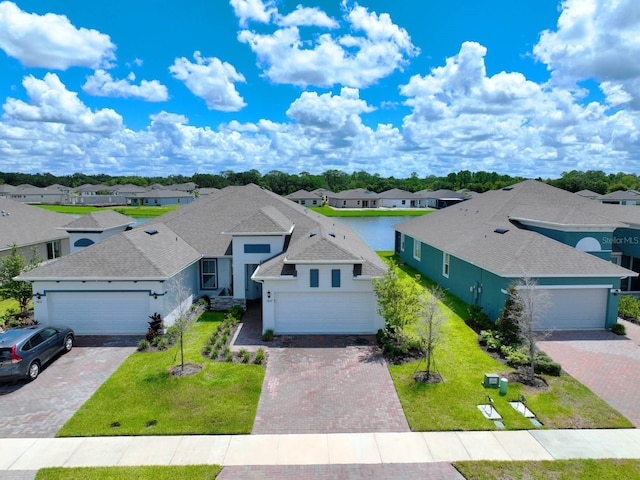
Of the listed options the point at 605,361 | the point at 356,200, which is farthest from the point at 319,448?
the point at 356,200

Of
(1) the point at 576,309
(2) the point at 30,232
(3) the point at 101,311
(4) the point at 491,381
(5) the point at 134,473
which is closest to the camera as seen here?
(5) the point at 134,473

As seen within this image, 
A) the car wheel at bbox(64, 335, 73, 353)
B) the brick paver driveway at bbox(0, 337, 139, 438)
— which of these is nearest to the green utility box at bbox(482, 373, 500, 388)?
the brick paver driveway at bbox(0, 337, 139, 438)

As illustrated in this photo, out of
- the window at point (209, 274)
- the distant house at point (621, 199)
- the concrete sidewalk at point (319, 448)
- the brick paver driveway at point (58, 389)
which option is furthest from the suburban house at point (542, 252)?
the distant house at point (621, 199)

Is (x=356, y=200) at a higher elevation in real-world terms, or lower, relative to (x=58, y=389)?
higher

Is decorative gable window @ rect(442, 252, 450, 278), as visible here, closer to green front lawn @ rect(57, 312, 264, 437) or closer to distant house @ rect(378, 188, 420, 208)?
green front lawn @ rect(57, 312, 264, 437)

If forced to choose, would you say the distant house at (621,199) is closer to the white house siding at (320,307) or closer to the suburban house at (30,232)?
the white house siding at (320,307)

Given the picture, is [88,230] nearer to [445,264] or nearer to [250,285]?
[250,285]
